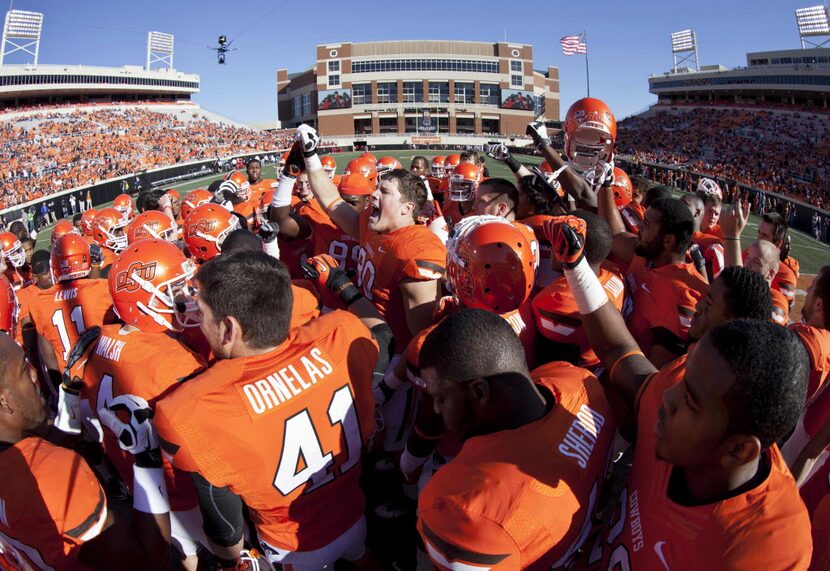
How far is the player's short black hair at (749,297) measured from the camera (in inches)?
105

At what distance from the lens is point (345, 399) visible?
99.0 inches

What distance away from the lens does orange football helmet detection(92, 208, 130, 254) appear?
8.12 meters

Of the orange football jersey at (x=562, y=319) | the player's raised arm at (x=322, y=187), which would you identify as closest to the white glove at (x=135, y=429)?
the orange football jersey at (x=562, y=319)

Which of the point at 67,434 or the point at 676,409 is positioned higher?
the point at 676,409

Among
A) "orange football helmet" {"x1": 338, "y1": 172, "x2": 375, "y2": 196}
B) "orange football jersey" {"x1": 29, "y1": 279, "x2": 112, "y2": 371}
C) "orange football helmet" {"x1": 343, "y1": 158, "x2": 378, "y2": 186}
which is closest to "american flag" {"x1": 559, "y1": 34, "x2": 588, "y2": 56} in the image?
"orange football helmet" {"x1": 343, "y1": 158, "x2": 378, "y2": 186}

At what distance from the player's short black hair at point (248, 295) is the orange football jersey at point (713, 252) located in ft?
14.7

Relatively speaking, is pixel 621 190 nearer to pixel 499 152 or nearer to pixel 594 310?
pixel 499 152

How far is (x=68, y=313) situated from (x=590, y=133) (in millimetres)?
4955

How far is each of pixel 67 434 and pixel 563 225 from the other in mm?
3162

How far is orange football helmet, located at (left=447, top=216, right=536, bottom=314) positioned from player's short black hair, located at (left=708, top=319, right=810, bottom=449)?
4.44 ft

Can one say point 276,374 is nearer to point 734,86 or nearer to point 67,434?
point 67,434

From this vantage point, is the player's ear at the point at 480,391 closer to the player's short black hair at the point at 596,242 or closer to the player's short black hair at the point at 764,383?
the player's short black hair at the point at 764,383

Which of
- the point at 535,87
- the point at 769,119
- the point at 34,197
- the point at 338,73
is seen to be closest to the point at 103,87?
the point at 338,73

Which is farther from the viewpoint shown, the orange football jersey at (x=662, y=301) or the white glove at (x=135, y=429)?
the orange football jersey at (x=662, y=301)
